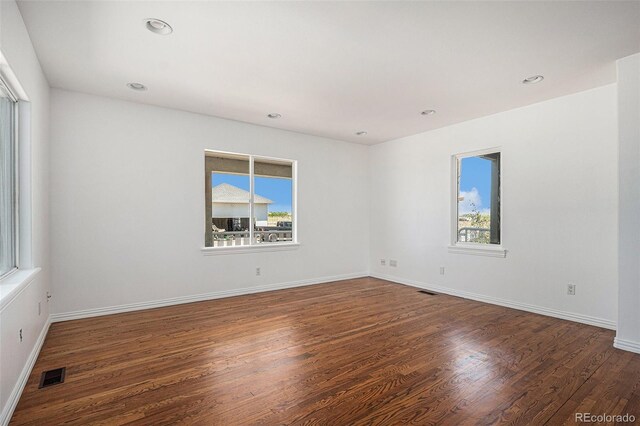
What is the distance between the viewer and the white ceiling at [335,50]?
2267 mm

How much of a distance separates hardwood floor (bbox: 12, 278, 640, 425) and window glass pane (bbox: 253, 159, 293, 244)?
1.68 m

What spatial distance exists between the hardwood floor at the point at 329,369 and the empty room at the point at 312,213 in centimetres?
2

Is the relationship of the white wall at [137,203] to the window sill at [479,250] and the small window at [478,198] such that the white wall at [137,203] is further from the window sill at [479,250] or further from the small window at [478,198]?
the small window at [478,198]

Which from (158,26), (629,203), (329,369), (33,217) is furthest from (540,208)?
(33,217)

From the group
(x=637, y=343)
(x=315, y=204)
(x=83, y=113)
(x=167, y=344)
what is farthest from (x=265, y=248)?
(x=637, y=343)

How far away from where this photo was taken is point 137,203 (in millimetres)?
4152

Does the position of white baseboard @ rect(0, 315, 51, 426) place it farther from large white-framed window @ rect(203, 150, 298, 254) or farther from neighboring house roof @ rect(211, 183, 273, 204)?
neighboring house roof @ rect(211, 183, 273, 204)

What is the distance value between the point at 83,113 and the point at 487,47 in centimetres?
440

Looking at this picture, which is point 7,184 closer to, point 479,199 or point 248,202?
point 248,202

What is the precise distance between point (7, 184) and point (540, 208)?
5384 millimetres

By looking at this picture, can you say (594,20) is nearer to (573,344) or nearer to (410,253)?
(573,344)

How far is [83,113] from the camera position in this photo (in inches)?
151

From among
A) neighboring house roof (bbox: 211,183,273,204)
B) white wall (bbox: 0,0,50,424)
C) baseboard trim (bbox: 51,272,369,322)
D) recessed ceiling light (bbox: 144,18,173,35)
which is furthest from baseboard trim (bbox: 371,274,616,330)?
white wall (bbox: 0,0,50,424)

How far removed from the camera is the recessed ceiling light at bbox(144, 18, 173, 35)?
2.38m
